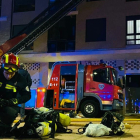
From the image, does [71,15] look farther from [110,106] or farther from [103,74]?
[110,106]

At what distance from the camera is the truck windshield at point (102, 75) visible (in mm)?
10612

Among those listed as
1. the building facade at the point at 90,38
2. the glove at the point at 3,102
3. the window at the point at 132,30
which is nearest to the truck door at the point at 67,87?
the building facade at the point at 90,38

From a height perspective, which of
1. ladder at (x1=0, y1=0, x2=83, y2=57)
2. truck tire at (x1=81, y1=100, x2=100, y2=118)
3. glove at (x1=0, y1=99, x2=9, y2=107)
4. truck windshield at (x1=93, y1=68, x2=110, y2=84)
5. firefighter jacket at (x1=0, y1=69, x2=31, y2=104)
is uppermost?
ladder at (x1=0, y1=0, x2=83, y2=57)

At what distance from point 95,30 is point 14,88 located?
11.7 m

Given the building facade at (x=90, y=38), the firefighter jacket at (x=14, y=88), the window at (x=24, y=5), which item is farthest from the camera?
the window at (x=24, y=5)

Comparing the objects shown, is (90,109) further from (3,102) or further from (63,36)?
(63,36)

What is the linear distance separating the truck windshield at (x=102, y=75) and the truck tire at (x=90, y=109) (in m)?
1.09

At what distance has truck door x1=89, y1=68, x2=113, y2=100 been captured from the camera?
10.5 meters

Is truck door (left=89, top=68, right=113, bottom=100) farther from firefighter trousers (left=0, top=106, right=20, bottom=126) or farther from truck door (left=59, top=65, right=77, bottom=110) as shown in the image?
firefighter trousers (left=0, top=106, right=20, bottom=126)

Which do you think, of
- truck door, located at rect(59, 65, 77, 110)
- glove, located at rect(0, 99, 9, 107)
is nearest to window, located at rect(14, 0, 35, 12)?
truck door, located at rect(59, 65, 77, 110)

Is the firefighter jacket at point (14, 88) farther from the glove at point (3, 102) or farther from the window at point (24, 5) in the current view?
A: the window at point (24, 5)

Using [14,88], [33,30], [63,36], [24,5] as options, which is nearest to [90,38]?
[63,36]

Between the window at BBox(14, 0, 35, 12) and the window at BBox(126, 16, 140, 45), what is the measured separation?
277 inches

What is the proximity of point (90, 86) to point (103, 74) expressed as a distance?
0.82m
